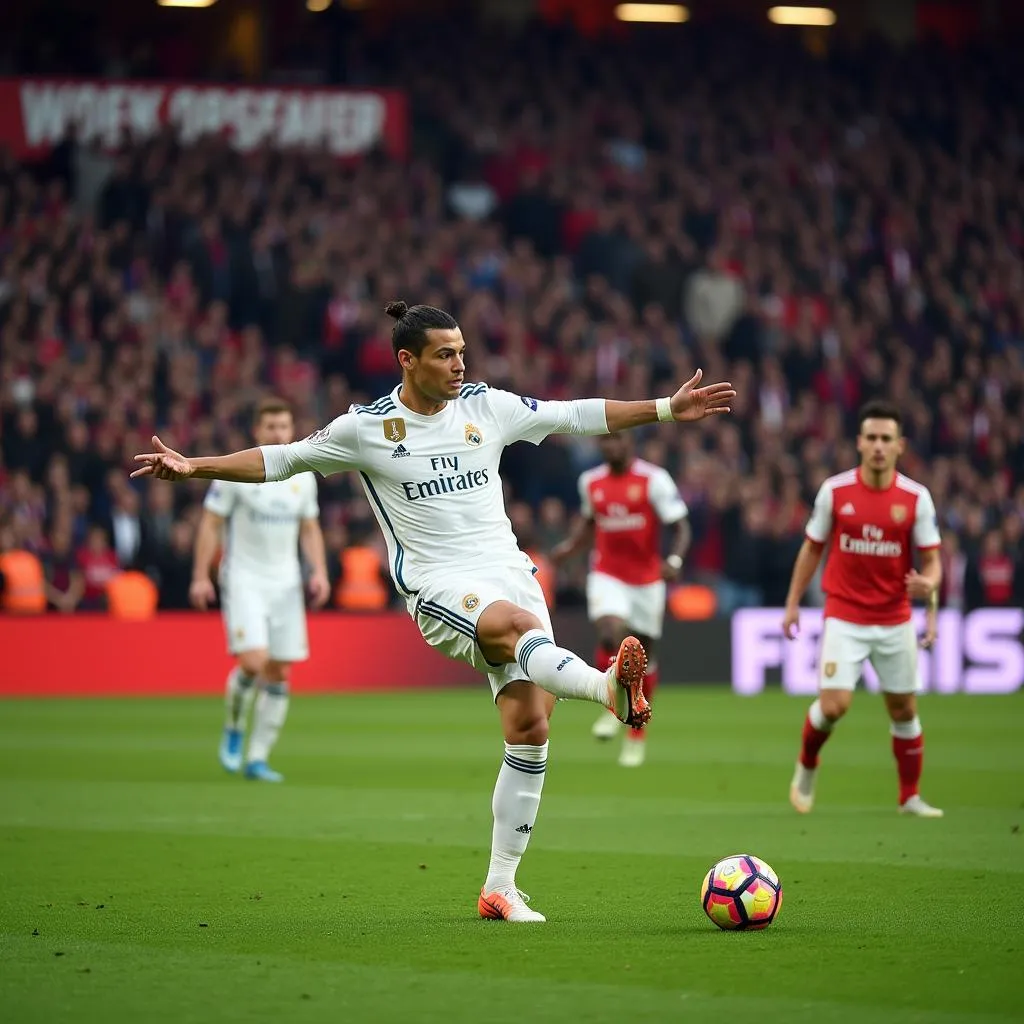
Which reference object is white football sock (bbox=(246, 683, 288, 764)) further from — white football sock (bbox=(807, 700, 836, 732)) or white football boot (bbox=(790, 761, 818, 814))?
white football sock (bbox=(807, 700, 836, 732))

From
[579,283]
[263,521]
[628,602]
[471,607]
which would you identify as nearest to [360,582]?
[628,602]

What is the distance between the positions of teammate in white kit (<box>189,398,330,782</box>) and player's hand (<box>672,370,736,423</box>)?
6.61m

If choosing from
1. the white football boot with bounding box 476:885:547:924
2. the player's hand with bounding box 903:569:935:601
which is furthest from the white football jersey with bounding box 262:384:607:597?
the player's hand with bounding box 903:569:935:601

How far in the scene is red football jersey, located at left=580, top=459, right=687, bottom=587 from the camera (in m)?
16.4

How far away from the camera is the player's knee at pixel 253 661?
13.8 m

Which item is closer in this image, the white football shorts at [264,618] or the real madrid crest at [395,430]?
the real madrid crest at [395,430]

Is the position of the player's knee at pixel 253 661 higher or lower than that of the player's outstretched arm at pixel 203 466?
lower

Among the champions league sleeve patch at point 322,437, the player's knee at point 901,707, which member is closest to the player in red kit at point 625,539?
the player's knee at point 901,707

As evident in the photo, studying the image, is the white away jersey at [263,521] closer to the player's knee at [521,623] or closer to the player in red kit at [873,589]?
the player in red kit at [873,589]

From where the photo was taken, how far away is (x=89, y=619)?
2238 centimetres

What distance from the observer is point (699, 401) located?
7625 millimetres

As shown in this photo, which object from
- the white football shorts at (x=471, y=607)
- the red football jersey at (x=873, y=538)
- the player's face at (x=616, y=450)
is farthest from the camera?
the player's face at (x=616, y=450)

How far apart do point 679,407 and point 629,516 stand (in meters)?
8.85

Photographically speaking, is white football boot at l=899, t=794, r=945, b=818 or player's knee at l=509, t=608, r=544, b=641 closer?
player's knee at l=509, t=608, r=544, b=641
